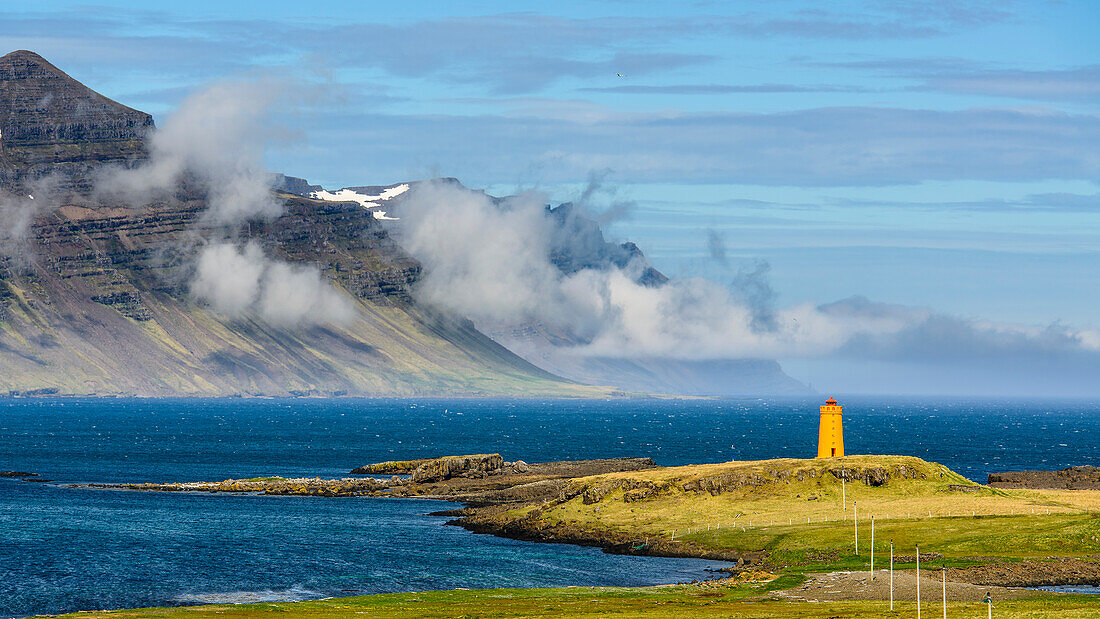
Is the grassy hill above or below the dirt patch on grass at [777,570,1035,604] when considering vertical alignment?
above

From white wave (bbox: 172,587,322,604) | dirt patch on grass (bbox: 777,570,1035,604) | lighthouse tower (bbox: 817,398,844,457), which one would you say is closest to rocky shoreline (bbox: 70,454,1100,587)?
dirt patch on grass (bbox: 777,570,1035,604)

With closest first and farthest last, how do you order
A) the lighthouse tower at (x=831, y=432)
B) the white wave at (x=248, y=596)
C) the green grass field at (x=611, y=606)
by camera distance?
1. the green grass field at (x=611, y=606)
2. the white wave at (x=248, y=596)
3. the lighthouse tower at (x=831, y=432)

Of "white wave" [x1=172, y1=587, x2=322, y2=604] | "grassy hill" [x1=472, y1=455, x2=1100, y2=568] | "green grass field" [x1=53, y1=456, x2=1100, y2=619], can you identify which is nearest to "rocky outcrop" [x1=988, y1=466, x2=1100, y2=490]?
"grassy hill" [x1=472, y1=455, x2=1100, y2=568]

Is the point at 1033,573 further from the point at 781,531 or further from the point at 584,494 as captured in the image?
the point at 584,494

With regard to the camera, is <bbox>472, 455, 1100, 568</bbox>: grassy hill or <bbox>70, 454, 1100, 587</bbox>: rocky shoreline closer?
<bbox>70, 454, 1100, 587</bbox>: rocky shoreline

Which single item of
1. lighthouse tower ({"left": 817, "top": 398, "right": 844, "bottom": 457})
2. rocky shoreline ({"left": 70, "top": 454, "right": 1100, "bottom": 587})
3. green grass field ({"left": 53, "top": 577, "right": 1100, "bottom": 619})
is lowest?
green grass field ({"left": 53, "top": 577, "right": 1100, "bottom": 619})

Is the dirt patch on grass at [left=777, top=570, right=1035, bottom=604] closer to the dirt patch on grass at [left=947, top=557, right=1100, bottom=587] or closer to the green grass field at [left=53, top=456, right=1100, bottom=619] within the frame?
the green grass field at [left=53, top=456, right=1100, bottom=619]

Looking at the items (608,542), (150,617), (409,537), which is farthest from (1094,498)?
(150,617)

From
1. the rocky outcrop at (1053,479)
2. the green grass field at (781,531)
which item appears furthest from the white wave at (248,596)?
the rocky outcrop at (1053,479)

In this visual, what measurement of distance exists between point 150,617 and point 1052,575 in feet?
215

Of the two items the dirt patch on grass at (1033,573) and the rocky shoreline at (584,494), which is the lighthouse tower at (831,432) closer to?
the rocky shoreline at (584,494)

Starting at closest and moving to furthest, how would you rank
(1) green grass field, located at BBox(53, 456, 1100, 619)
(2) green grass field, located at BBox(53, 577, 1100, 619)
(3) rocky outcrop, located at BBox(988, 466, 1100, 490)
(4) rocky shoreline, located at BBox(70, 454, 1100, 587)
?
(2) green grass field, located at BBox(53, 577, 1100, 619)
(1) green grass field, located at BBox(53, 456, 1100, 619)
(4) rocky shoreline, located at BBox(70, 454, 1100, 587)
(3) rocky outcrop, located at BBox(988, 466, 1100, 490)

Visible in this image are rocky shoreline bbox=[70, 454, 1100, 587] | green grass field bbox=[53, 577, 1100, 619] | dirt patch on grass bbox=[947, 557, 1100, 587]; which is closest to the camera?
green grass field bbox=[53, 577, 1100, 619]

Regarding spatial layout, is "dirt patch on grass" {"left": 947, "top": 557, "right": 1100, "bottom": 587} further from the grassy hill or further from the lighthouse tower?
the lighthouse tower
